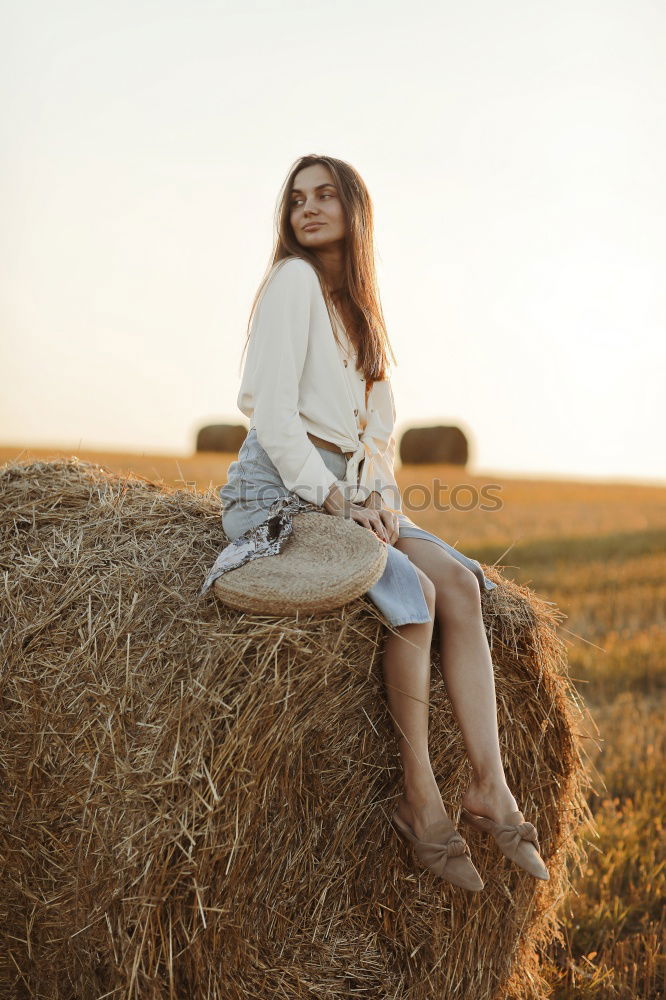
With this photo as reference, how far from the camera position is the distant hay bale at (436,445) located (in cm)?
2153

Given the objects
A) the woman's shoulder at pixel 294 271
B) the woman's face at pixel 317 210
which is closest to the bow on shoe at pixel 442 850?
the woman's shoulder at pixel 294 271

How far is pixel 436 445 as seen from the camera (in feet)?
70.9

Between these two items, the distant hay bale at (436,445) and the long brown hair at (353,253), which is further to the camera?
the distant hay bale at (436,445)

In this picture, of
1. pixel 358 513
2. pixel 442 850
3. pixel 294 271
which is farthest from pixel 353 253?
pixel 442 850

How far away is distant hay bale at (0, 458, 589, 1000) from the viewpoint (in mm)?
2303

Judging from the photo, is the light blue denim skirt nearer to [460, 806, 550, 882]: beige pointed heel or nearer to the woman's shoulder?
the woman's shoulder

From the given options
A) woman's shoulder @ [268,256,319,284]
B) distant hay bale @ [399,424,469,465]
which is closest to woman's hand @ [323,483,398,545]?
woman's shoulder @ [268,256,319,284]

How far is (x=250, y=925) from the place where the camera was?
8.24 feet

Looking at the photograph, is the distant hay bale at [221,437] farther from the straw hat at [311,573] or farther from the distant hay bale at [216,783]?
the straw hat at [311,573]

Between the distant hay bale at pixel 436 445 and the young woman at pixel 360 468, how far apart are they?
1847 centimetres

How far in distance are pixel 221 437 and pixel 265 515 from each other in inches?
666

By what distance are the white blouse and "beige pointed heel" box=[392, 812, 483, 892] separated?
3.35 feet

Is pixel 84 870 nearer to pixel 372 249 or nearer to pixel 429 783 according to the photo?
pixel 429 783

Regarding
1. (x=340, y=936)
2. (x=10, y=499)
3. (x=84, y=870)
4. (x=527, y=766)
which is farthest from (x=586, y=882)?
(x=10, y=499)
